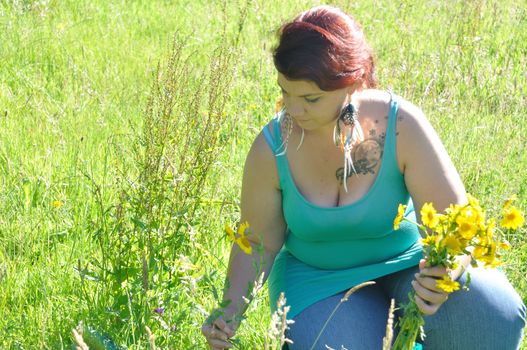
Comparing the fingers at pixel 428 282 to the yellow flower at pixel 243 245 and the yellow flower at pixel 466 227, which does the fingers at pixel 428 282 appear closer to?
the yellow flower at pixel 466 227

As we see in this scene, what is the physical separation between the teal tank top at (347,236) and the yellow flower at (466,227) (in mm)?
749

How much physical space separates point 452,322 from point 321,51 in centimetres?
85

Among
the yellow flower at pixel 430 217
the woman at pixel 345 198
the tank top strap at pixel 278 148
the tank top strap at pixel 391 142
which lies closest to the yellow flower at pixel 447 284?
the yellow flower at pixel 430 217

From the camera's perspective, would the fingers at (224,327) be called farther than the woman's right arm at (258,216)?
No

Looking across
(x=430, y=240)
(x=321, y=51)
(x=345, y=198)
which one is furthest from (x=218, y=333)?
(x=321, y=51)

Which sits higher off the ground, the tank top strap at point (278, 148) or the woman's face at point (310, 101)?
the woman's face at point (310, 101)

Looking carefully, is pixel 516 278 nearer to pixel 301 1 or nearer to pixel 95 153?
pixel 95 153

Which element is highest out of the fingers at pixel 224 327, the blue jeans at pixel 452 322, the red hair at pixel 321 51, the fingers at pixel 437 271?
the red hair at pixel 321 51

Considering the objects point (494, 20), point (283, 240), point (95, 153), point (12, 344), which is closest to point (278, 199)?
point (283, 240)

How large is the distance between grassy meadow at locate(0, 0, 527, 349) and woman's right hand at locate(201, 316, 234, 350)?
8cm

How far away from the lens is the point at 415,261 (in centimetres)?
274

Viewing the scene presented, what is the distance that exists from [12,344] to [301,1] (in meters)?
3.69

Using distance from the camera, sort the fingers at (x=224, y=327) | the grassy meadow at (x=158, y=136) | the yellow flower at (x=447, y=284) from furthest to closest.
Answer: the grassy meadow at (x=158, y=136)
the fingers at (x=224, y=327)
the yellow flower at (x=447, y=284)

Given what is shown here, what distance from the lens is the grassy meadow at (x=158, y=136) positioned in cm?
283
